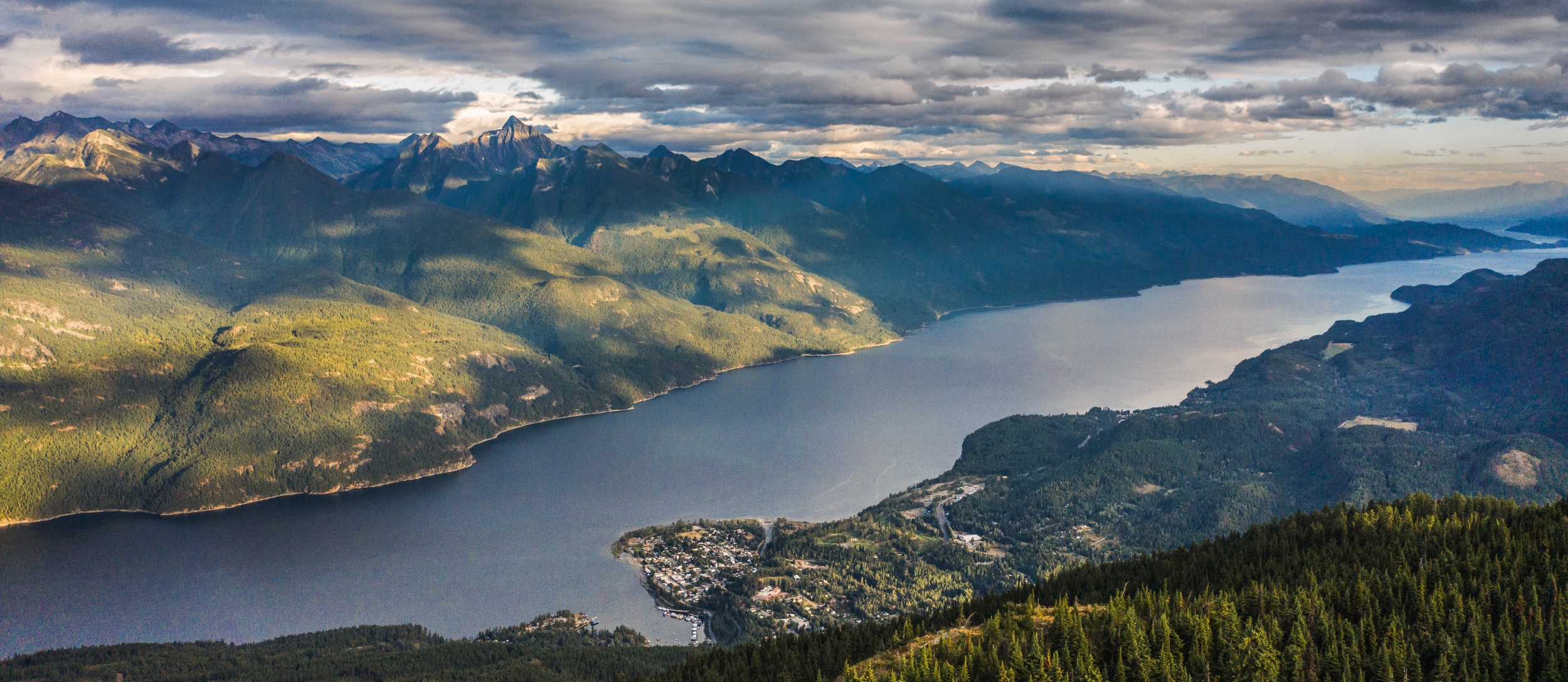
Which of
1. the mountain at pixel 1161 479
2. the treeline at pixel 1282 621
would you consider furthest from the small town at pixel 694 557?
the treeline at pixel 1282 621

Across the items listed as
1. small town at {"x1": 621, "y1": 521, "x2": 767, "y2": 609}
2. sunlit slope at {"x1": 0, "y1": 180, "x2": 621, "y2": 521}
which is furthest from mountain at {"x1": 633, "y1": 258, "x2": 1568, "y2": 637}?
sunlit slope at {"x1": 0, "y1": 180, "x2": 621, "y2": 521}

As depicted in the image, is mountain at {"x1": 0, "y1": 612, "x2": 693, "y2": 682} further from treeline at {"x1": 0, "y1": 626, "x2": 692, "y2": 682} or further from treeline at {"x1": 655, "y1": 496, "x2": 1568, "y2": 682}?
treeline at {"x1": 655, "y1": 496, "x2": 1568, "y2": 682}

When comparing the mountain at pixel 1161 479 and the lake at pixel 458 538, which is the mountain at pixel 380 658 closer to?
the lake at pixel 458 538

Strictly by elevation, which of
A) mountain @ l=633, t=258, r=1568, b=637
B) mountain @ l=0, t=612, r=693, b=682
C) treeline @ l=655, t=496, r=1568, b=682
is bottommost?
mountain @ l=0, t=612, r=693, b=682

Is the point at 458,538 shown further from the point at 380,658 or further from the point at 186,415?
the point at 186,415

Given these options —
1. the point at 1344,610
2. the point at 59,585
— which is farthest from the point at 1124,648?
the point at 59,585

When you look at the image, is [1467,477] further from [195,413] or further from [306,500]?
[195,413]
